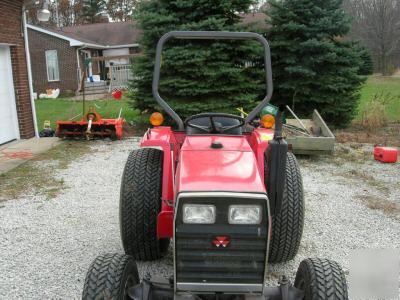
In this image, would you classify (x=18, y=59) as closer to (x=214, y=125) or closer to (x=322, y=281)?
(x=214, y=125)

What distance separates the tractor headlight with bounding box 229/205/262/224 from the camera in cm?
224

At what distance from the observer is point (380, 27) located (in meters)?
35.6

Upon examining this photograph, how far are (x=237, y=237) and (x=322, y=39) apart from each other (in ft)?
30.8

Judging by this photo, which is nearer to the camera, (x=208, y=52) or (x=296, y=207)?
(x=296, y=207)

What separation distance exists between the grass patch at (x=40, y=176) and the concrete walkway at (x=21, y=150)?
0.18 metres

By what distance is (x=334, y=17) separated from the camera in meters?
10.4

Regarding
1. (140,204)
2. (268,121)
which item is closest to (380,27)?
(268,121)

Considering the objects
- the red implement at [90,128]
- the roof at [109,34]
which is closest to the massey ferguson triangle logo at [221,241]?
the red implement at [90,128]

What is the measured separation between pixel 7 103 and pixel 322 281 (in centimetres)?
866

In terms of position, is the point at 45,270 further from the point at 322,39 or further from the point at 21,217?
the point at 322,39

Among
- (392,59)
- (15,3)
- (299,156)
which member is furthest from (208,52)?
(392,59)

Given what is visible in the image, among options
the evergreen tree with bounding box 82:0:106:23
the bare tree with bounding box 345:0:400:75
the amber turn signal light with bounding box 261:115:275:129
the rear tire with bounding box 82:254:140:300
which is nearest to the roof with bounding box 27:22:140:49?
the evergreen tree with bounding box 82:0:106:23

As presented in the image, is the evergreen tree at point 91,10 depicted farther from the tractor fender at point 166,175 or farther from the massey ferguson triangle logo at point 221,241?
the massey ferguson triangle logo at point 221,241

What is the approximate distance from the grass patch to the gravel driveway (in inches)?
7.6
